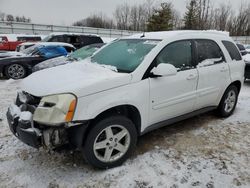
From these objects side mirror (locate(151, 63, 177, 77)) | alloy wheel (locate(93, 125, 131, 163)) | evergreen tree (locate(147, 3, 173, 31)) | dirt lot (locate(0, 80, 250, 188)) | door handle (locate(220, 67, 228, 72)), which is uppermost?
evergreen tree (locate(147, 3, 173, 31))

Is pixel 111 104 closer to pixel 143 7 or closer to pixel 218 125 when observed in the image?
pixel 218 125

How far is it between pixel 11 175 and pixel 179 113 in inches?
99.4

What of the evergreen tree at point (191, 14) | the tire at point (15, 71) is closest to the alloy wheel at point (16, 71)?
the tire at point (15, 71)

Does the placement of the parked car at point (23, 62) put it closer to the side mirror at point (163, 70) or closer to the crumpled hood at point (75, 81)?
the crumpled hood at point (75, 81)

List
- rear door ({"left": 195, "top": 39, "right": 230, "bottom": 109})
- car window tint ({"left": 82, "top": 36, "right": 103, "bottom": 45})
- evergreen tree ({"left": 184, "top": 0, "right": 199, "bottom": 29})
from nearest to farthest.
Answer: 1. rear door ({"left": 195, "top": 39, "right": 230, "bottom": 109})
2. car window tint ({"left": 82, "top": 36, "right": 103, "bottom": 45})
3. evergreen tree ({"left": 184, "top": 0, "right": 199, "bottom": 29})

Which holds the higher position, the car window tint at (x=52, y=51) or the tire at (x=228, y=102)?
the car window tint at (x=52, y=51)

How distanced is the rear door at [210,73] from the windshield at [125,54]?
3.19ft

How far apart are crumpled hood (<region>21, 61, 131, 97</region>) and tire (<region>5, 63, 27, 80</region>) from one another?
19.6ft

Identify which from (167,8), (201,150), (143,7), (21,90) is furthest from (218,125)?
(143,7)

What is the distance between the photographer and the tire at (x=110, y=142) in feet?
8.48

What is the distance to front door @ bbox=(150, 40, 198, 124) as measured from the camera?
3070 mm

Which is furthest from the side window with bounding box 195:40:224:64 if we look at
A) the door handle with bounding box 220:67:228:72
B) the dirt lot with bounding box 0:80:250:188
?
the dirt lot with bounding box 0:80:250:188

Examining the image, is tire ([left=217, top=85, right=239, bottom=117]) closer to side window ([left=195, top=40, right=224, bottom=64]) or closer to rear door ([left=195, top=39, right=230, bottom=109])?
rear door ([left=195, top=39, right=230, bottom=109])

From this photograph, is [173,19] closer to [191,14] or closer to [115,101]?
[191,14]
